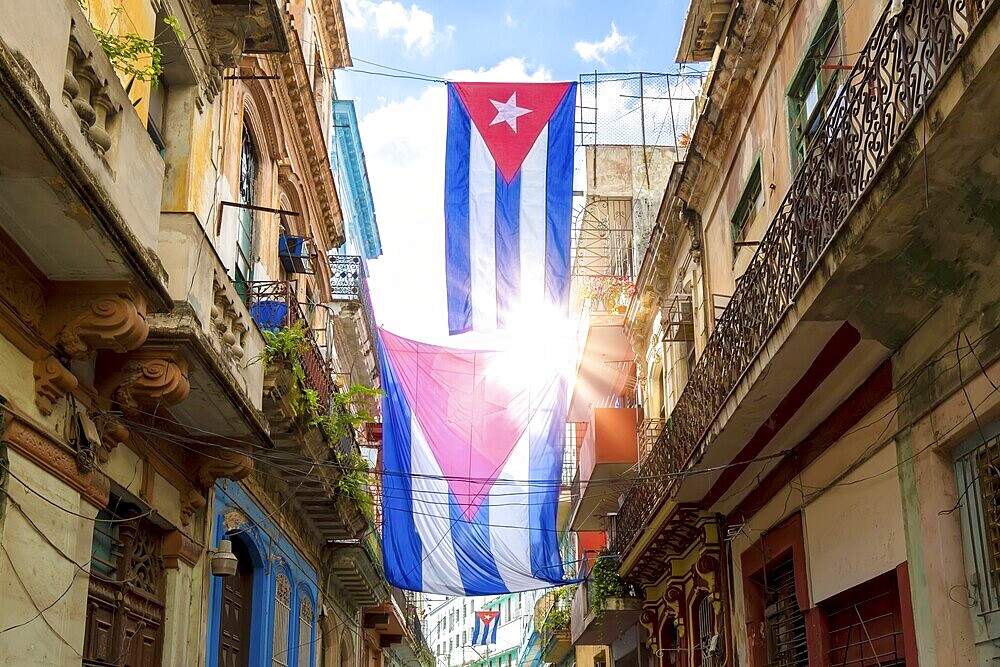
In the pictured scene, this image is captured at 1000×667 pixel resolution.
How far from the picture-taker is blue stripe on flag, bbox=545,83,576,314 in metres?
12.0

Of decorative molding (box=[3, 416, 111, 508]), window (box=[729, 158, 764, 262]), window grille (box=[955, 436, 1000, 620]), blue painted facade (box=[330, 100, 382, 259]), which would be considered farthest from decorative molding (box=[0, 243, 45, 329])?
blue painted facade (box=[330, 100, 382, 259])

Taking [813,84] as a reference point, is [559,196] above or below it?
Result: below

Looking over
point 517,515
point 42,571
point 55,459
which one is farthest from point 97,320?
point 517,515

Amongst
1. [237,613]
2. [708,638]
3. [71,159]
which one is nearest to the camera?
[71,159]

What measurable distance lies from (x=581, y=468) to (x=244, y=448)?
11189mm

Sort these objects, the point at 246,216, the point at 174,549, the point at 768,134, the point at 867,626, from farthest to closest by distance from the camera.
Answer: the point at 246,216 < the point at 768,134 < the point at 174,549 < the point at 867,626

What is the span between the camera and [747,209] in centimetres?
1345

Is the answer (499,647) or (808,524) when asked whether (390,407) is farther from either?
(499,647)

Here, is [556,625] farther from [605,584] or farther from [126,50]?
[126,50]

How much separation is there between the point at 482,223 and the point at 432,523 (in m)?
5.13

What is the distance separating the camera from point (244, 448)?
34.2 ft

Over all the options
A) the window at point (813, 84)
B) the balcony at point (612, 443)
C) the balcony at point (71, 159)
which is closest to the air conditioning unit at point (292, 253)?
the balcony at point (612, 443)

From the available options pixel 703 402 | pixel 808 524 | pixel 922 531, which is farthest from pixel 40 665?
pixel 703 402

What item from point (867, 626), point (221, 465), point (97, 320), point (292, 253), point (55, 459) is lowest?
point (867, 626)
